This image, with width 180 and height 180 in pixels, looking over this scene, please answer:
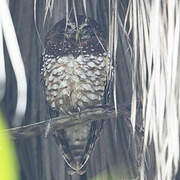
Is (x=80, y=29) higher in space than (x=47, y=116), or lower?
higher

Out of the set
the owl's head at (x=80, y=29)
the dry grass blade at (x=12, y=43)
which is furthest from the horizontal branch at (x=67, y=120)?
the owl's head at (x=80, y=29)

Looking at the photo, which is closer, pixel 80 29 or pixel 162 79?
pixel 162 79

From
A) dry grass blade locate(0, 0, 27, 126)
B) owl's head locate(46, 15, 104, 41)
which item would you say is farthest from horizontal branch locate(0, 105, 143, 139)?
owl's head locate(46, 15, 104, 41)

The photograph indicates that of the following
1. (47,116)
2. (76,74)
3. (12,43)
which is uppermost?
(12,43)

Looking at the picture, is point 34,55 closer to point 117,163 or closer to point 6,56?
point 6,56

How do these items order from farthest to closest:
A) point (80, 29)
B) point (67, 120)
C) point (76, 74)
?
point (80, 29), point (76, 74), point (67, 120)

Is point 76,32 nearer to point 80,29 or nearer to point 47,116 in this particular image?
point 80,29

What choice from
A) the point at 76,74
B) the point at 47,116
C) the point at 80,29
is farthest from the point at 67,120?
the point at 80,29

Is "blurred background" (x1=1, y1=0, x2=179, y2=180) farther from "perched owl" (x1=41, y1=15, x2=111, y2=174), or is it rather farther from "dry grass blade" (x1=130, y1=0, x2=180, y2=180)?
"dry grass blade" (x1=130, y1=0, x2=180, y2=180)

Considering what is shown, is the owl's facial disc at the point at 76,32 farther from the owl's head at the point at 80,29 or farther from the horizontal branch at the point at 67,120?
the horizontal branch at the point at 67,120
